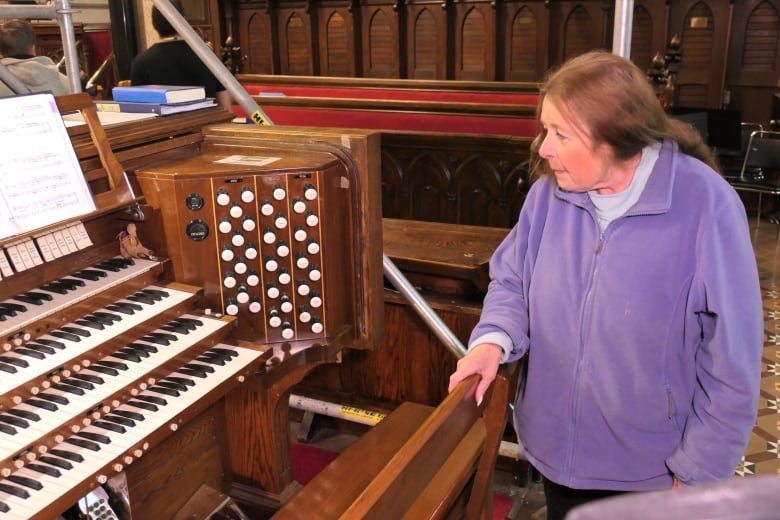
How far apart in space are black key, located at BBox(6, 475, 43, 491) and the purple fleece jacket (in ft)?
3.36

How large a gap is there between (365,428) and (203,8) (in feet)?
23.9

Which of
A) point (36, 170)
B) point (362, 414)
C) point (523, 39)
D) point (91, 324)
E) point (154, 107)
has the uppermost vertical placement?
point (523, 39)

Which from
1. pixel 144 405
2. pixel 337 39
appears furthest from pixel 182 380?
pixel 337 39

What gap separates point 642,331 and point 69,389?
51.8 inches

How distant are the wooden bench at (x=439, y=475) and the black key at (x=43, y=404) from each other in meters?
0.64

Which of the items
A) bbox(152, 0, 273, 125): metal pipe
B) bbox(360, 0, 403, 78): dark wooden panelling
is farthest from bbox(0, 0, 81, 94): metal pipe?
bbox(360, 0, 403, 78): dark wooden panelling

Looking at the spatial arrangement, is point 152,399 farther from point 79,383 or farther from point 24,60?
point 24,60

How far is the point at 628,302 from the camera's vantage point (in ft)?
5.17

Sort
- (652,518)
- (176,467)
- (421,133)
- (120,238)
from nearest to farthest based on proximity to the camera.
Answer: (652,518) < (120,238) < (176,467) < (421,133)

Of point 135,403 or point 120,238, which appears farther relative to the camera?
point 120,238

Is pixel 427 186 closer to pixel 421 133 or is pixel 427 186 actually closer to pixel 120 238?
pixel 421 133

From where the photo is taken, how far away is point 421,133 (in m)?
4.66

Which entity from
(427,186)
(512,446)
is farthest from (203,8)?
(512,446)

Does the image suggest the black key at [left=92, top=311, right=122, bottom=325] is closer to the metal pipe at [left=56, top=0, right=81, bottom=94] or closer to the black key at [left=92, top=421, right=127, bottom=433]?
the black key at [left=92, top=421, right=127, bottom=433]
